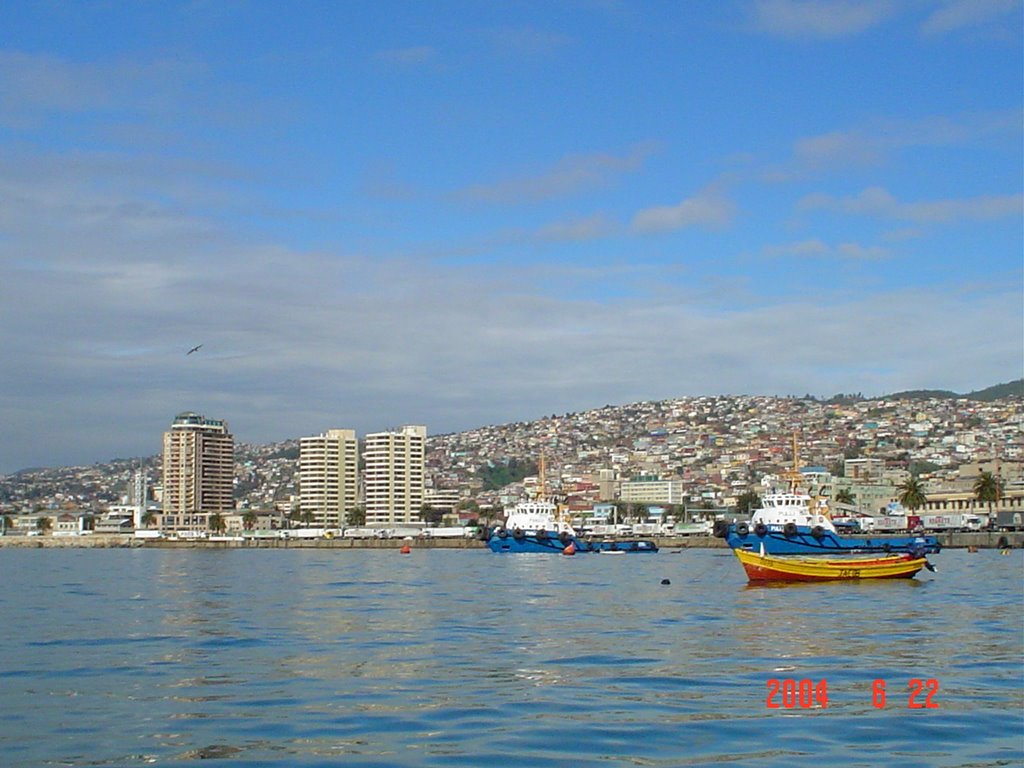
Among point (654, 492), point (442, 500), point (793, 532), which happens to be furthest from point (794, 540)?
point (442, 500)

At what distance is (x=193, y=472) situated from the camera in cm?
19188

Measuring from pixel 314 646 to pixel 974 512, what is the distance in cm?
10498

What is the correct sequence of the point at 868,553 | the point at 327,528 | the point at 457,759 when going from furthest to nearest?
1. the point at 327,528
2. the point at 868,553
3. the point at 457,759

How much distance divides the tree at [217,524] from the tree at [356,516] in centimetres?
1764

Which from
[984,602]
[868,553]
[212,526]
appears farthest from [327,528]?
[984,602]

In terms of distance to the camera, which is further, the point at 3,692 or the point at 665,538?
the point at 665,538

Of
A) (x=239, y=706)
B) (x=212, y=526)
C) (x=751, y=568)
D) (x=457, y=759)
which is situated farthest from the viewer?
(x=212, y=526)

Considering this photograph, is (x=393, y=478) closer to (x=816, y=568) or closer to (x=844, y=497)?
(x=844, y=497)

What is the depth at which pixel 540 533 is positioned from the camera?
85.6m

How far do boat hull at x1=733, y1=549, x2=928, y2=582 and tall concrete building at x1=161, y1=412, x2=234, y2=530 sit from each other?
157 meters

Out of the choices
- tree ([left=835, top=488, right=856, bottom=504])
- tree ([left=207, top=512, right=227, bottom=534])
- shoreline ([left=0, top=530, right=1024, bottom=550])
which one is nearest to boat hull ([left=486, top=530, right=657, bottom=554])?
shoreline ([left=0, top=530, right=1024, bottom=550])

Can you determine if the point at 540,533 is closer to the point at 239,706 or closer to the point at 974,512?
the point at 974,512

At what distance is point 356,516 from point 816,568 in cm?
13611

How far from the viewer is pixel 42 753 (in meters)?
12.0
